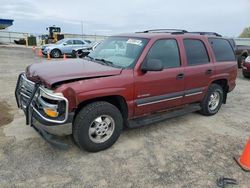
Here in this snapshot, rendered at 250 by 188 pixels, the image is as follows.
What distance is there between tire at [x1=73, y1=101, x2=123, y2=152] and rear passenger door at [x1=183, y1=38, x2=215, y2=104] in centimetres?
169

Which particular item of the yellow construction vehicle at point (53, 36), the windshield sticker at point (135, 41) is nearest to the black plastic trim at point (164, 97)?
the windshield sticker at point (135, 41)

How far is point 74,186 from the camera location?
3047 mm

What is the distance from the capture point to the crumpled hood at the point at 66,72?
134 inches

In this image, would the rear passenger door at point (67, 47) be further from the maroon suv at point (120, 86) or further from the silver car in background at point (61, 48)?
the maroon suv at point (120, 86)

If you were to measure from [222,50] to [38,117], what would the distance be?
424 centimetres

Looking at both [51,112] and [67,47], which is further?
[67,47]

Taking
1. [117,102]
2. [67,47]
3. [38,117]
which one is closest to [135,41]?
[117,102]

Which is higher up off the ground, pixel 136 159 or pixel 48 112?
pixel 48 112

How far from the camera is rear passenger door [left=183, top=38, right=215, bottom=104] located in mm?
4770

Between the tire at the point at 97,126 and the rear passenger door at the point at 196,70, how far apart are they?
169 centimetres

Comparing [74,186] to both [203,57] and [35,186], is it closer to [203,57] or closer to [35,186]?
[35,186]

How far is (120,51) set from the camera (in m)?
4.41

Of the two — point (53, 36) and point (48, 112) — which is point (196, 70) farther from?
point (53, 36)

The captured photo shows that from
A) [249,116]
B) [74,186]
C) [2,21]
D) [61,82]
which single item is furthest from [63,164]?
[2,21]
